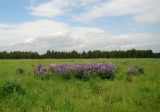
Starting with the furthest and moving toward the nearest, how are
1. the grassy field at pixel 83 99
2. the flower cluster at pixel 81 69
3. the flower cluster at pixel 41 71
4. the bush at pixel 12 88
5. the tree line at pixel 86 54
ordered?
the tree line at pixel 86 54 < the flower cluster at pixel 41 71 < the flower cluster at pixel 81 69 < the bush at pixel 12 88 < the grassy field at pixel 83 99

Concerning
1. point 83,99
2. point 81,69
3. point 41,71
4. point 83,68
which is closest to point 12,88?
point 83,99

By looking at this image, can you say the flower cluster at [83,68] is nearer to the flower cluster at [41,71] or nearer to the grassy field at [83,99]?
the flower cluster at [41,71]

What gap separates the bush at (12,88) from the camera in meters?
7.77

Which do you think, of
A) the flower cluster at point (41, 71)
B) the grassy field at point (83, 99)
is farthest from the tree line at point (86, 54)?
the grassy field at point (83, 99)

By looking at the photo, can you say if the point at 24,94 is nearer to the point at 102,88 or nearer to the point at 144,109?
the point at 102,88

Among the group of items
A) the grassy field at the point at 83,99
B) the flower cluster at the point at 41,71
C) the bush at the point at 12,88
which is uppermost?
the flower cluster at the point at 41,71

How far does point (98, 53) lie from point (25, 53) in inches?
966

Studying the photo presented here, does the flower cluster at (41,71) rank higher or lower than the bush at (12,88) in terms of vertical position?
higher

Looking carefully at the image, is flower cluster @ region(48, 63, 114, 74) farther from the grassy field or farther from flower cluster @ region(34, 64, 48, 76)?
the grassy field

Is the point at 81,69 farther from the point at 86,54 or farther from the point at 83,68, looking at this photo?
the point at 86,54

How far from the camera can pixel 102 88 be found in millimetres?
9125

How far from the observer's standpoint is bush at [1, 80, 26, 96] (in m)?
7.77

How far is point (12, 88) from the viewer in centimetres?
799

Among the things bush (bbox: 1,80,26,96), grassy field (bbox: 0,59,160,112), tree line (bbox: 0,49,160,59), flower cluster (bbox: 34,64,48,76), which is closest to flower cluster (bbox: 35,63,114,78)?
flower cluster (bbox: 34,64,48,76)
